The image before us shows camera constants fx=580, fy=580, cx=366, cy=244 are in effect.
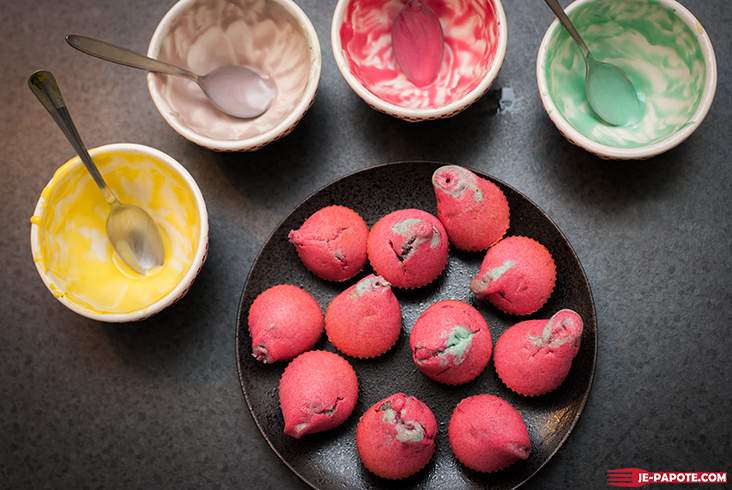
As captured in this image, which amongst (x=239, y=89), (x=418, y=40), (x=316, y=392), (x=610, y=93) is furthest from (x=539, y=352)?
(x=239, y=89)

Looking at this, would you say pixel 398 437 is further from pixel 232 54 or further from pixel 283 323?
pixel 232 54

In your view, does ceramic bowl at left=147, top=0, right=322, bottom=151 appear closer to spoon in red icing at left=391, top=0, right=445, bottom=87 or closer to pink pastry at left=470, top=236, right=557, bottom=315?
A: spoon in red icing at left=391, top=0, right=445, bottom=87

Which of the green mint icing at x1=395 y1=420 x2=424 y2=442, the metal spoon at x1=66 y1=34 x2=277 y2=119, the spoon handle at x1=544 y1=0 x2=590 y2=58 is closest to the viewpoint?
the green mint icing at x1=395 y1=420 x2=424 y2=442

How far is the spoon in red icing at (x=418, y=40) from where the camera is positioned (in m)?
1.17

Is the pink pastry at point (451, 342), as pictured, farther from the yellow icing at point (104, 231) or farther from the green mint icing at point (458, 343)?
the yellow icing at point (104, 231)

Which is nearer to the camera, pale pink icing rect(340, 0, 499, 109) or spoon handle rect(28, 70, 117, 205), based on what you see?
spoon handle rect(28, 70, 117, 205)

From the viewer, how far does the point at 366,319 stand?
102 cm

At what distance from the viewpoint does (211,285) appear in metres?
1.20

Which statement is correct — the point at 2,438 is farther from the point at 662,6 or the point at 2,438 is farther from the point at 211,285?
the point at 662,6

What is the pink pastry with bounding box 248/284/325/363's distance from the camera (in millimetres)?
1043

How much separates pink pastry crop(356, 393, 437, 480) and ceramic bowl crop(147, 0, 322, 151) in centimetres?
52

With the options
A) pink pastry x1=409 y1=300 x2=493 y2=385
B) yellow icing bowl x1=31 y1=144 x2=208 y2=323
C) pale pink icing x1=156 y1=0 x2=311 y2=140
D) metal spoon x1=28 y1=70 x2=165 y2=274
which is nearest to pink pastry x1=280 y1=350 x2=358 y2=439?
pink pastry x1=409 y1=300 x2=493 y2=385

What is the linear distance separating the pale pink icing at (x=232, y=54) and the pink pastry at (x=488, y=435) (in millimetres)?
669

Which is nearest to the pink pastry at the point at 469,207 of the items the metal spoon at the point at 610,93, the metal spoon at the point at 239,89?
the metal spoon at the point at 610,93
